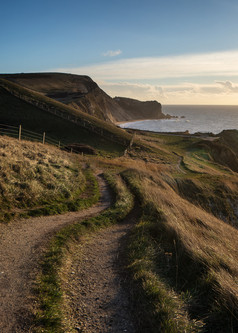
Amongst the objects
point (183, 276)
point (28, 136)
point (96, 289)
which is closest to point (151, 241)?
point (183, 276)

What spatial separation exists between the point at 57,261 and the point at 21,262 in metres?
0.97

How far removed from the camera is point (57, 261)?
725 cm

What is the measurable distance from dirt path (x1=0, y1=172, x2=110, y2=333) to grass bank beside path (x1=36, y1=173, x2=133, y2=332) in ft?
0.78

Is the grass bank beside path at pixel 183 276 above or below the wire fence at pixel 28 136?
above

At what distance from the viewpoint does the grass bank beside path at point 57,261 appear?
509 cm

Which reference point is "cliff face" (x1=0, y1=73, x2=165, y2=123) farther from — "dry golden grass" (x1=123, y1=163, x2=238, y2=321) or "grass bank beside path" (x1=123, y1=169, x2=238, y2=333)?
"grass bank beside path" (x1=123, y1=169, x2=238, y2=333)

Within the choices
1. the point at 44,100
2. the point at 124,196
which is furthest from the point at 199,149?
the point at 124,196

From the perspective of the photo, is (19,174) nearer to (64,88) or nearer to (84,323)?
(84,323)

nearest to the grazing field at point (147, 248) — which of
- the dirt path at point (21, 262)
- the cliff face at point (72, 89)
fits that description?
the dirt path at point (21, 262)

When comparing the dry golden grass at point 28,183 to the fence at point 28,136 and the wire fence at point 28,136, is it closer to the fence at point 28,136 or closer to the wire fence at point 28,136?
the wire fence at point 28,136

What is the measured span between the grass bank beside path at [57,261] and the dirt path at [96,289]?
0.22 meters

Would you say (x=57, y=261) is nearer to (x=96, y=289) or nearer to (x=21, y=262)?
(x=21, y=262)

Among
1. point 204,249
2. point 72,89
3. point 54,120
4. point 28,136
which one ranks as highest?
point 72,89

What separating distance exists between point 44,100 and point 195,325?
224ft
